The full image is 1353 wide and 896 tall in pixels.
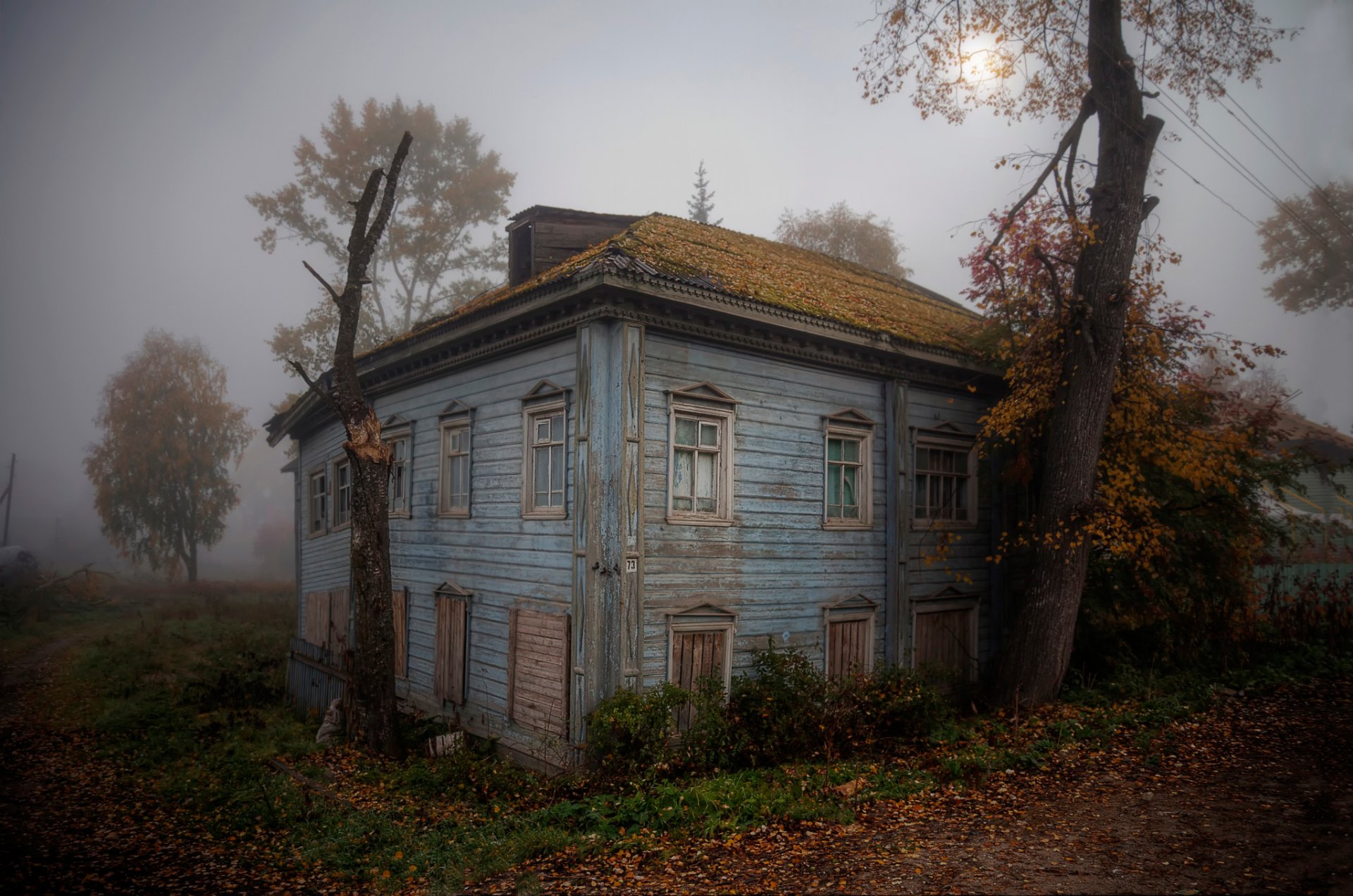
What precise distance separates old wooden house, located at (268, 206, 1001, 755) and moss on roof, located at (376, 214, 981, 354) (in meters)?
0.09

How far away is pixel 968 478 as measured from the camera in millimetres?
14711

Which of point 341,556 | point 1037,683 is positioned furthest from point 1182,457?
point 341,556

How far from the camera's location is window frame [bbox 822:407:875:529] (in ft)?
40.4

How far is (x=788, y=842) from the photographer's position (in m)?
7.09

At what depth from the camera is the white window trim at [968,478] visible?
13650 mm

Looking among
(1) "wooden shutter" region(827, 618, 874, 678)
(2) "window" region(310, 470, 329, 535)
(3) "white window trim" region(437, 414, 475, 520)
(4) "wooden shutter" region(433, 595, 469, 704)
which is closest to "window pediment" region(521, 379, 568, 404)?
(3) "white window trim" region(437, 414, 475, 520)

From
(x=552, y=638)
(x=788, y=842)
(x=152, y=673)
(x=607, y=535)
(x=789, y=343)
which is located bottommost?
(x=152, y=673)

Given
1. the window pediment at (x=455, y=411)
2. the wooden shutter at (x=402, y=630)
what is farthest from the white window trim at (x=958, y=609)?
the wooden shutter at (x=402, y=630)

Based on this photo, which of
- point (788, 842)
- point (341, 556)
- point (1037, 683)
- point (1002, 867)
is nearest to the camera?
point (1002, 867)

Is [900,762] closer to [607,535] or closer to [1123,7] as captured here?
[607,535]

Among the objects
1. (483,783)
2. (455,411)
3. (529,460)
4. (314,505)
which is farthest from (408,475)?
(314,505)

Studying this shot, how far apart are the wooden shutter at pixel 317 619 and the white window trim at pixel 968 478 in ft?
42.6

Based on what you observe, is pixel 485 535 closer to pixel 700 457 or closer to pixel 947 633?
pixel 700 457

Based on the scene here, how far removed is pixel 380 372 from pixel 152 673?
10.2 metres
